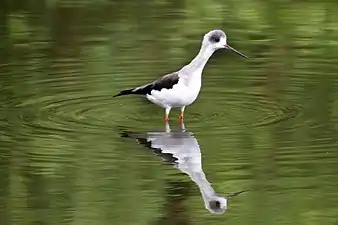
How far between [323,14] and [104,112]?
5390mm

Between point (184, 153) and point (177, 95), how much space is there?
826 millimetres

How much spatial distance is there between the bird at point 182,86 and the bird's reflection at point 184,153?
0.22 m

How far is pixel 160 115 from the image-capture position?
9.91 m

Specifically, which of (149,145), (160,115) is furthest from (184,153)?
(160,115)

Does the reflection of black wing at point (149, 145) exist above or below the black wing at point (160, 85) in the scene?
below

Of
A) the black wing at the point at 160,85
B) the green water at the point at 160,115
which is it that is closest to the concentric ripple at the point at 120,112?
the green water at the point at 160,115

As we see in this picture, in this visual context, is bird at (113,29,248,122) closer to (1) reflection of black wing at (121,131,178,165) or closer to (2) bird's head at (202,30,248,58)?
(2) bird's head at (202,30,248,58)

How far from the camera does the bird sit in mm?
9328

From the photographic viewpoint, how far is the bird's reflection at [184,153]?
299 inches

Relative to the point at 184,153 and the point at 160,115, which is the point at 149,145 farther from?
the point at 160,115

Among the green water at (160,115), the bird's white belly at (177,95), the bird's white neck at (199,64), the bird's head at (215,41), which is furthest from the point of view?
the bird's head at (215,41)

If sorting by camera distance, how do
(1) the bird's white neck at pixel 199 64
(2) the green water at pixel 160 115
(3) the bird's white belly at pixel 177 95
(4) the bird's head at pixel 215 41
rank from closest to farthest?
(2) the green water at pixel 160 115 → (3) the bird's white belly at pixel 177 95 → (1) the bird's white neck at pixel 199 64 → (4) the bird's head at pixel 215 41

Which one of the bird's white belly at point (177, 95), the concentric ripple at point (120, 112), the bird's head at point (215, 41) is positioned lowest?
the concentric ripple at point (120, 112)

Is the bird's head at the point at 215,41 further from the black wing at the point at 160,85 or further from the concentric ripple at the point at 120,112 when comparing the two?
the concentric ripple at the point at 120,112
